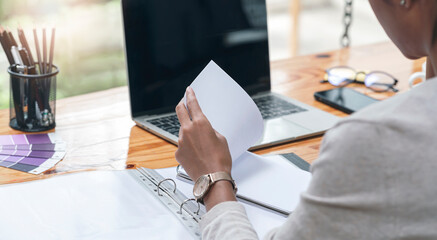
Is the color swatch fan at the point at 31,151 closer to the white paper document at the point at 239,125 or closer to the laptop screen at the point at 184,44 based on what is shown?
the laptop screen at the point at 184,44

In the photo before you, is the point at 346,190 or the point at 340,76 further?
the point at 340,76

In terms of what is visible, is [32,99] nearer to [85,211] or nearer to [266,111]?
[85,211]

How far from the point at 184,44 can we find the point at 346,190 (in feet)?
2.44

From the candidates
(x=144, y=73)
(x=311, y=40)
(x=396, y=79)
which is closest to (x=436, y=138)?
(x=144, y=73)

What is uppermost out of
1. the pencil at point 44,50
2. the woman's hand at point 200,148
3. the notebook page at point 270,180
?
the pencil at point 44,50

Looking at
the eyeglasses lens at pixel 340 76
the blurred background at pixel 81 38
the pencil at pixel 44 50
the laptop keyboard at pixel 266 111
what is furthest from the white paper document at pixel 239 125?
the blurred background at pixel 81 38

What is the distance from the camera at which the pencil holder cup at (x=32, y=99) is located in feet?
3.60

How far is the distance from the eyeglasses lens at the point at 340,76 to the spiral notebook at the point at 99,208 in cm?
69

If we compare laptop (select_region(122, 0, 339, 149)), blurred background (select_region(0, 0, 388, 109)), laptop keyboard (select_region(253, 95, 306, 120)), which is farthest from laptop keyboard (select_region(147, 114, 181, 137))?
blurred background (select_region(0, 0, 388, 109))

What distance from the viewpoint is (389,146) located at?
0.53 meters

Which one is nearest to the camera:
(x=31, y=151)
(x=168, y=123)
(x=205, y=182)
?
(x=205, y=182)

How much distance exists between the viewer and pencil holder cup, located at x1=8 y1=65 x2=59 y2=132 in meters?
1.10

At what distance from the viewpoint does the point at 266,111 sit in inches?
48.8

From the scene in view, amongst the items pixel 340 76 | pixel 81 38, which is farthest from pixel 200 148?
pixel 81 38
